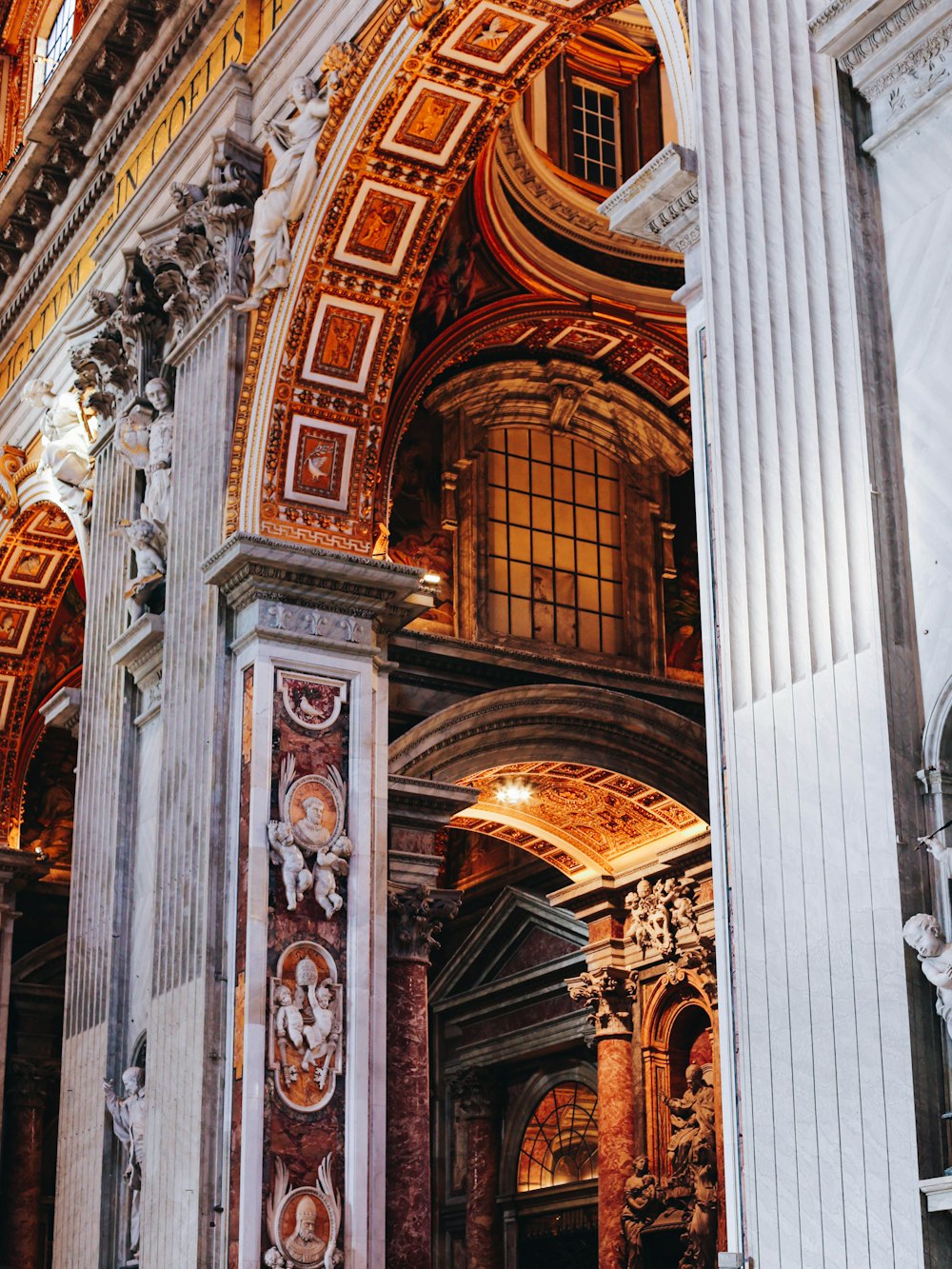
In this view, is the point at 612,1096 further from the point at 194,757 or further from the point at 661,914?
the point at 194,757

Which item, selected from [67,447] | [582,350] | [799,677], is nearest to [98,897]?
[67,447]

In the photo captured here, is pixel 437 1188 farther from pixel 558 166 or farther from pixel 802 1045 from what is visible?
pixel 802 1045

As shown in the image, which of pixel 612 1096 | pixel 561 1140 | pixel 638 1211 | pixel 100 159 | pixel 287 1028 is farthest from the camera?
pixel 561 1140

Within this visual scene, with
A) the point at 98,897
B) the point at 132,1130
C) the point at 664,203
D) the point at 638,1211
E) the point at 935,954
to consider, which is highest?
the point at 664,203

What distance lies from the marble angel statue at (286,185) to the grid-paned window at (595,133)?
423cm

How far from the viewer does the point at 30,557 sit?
18.6 metres

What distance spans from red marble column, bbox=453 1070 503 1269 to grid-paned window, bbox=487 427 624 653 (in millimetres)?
6005

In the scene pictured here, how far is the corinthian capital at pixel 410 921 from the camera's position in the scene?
14258 mm

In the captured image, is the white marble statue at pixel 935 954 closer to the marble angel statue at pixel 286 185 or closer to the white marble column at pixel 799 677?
the white marble column at pixel 799 677

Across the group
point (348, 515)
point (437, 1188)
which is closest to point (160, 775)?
point (348, 515)

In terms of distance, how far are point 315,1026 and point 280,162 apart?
529 centimetres

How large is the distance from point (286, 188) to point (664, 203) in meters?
5.13

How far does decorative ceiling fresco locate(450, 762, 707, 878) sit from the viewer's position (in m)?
15.7

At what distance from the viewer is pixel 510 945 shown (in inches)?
788
